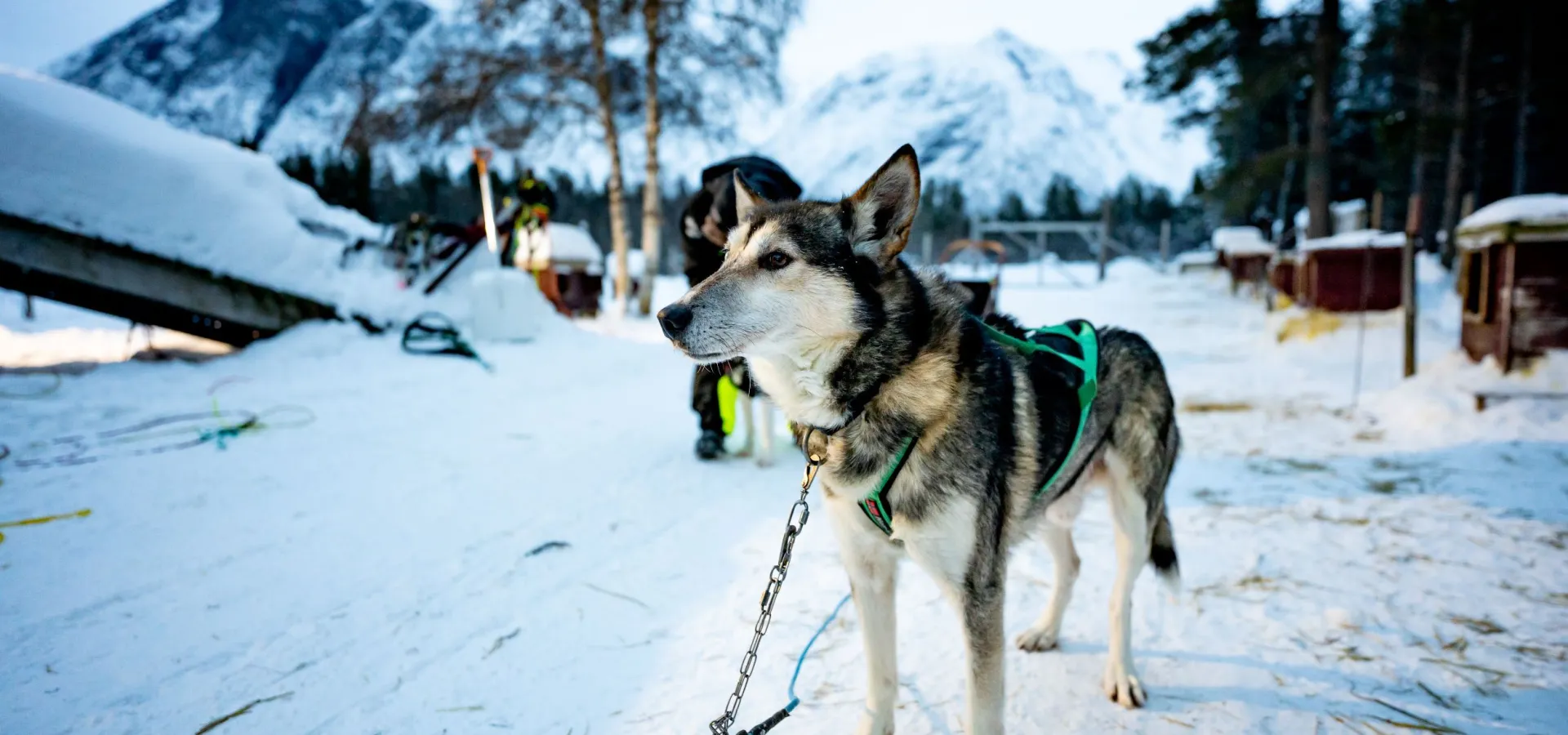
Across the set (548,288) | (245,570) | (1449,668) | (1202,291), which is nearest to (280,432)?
(245,570)

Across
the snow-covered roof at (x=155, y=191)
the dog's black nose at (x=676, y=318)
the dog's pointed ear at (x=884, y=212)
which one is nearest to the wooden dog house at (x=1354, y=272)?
the dog's pointed ear at (x=884, y=212)

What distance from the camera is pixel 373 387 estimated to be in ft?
19.5

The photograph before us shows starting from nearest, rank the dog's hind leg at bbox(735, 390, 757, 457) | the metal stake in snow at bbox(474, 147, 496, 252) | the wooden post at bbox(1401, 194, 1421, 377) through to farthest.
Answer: the dog's hind leg at bbox(735, 390, 757, 457) → the wooden post at bbox(1401, 194, 1421, 377) → the metal stake in snow at bbox(474, 147, 496, 252)

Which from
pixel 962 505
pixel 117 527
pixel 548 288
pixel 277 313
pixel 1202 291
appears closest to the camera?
pixel 962 505

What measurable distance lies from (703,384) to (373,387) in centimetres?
361

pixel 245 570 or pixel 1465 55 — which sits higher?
pixel 1465 55

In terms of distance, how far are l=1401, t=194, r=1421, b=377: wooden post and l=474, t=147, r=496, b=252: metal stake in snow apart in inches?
432

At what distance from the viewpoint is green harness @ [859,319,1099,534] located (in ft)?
5.81

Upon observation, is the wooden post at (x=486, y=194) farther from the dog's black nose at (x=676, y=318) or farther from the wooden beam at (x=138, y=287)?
the dog's black nose at (x=676, y=318)

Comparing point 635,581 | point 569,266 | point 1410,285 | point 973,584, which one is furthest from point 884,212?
point 569,266

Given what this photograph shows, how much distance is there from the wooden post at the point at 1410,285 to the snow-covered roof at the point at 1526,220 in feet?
2.05

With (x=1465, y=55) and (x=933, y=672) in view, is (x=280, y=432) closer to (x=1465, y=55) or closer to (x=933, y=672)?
(x=933, y=672)

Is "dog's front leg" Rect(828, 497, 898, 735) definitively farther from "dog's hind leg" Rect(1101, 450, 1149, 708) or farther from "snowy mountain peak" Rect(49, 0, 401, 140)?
"snowy mountain peak" Rect(49, 0, 401, 140)

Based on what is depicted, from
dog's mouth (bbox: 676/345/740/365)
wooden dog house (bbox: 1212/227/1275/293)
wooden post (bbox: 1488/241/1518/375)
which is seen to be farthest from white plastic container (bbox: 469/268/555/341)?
wooden dog house (bbox: 1212/227/1275/293)
